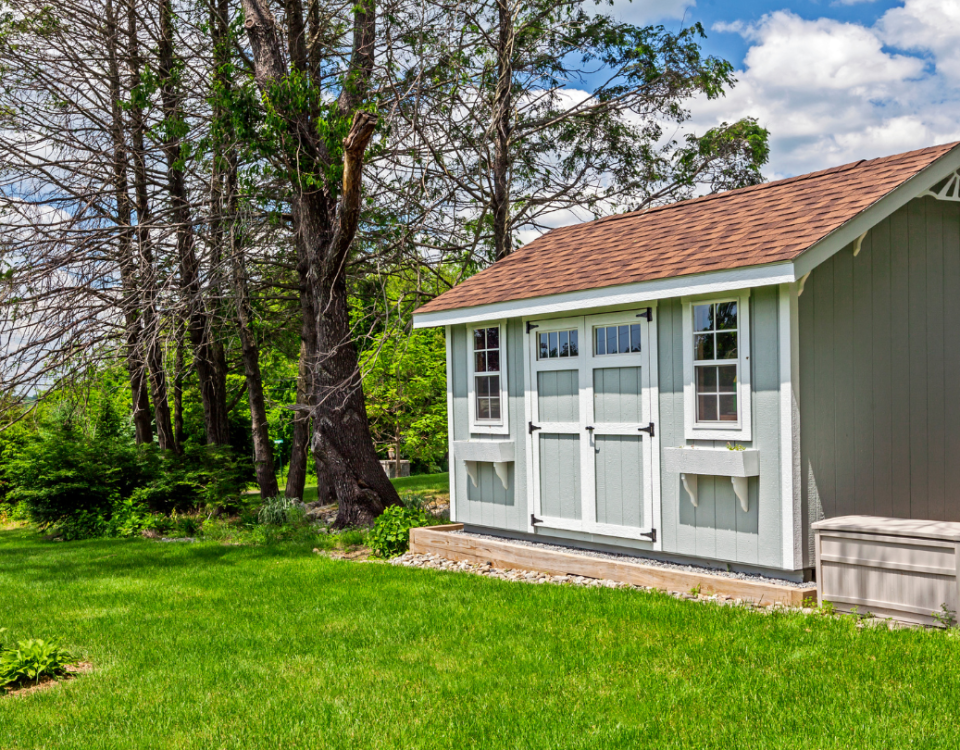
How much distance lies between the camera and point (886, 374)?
24.4 ft

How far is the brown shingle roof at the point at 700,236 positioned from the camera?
23.1 ft

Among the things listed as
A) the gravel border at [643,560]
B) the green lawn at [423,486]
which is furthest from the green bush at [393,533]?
the green lawn at [423,486]

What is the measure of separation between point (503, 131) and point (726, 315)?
22.8 ft

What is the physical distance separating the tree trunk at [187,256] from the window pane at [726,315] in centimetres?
697

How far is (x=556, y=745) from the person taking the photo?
13.3ft

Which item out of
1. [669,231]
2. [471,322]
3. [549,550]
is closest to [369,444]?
[471,322]

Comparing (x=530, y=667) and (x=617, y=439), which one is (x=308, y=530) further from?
(x=530, y=667)

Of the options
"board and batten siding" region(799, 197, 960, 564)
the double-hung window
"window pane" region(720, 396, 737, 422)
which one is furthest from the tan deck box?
the double-hung window

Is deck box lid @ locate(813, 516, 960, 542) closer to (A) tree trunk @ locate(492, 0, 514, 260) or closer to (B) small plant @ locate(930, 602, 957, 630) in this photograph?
(B) small plant @ locate(930, 602, 957, 630)

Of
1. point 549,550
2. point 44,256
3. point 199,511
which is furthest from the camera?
point 199,511

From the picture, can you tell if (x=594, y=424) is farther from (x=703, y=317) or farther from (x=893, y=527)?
(x=893, y=527)

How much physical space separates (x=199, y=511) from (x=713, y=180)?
11148 mm

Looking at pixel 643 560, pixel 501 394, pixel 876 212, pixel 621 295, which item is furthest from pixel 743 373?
pixel 501 394

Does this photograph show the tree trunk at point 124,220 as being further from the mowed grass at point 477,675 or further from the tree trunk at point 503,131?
the tree trunk at point 503,131
